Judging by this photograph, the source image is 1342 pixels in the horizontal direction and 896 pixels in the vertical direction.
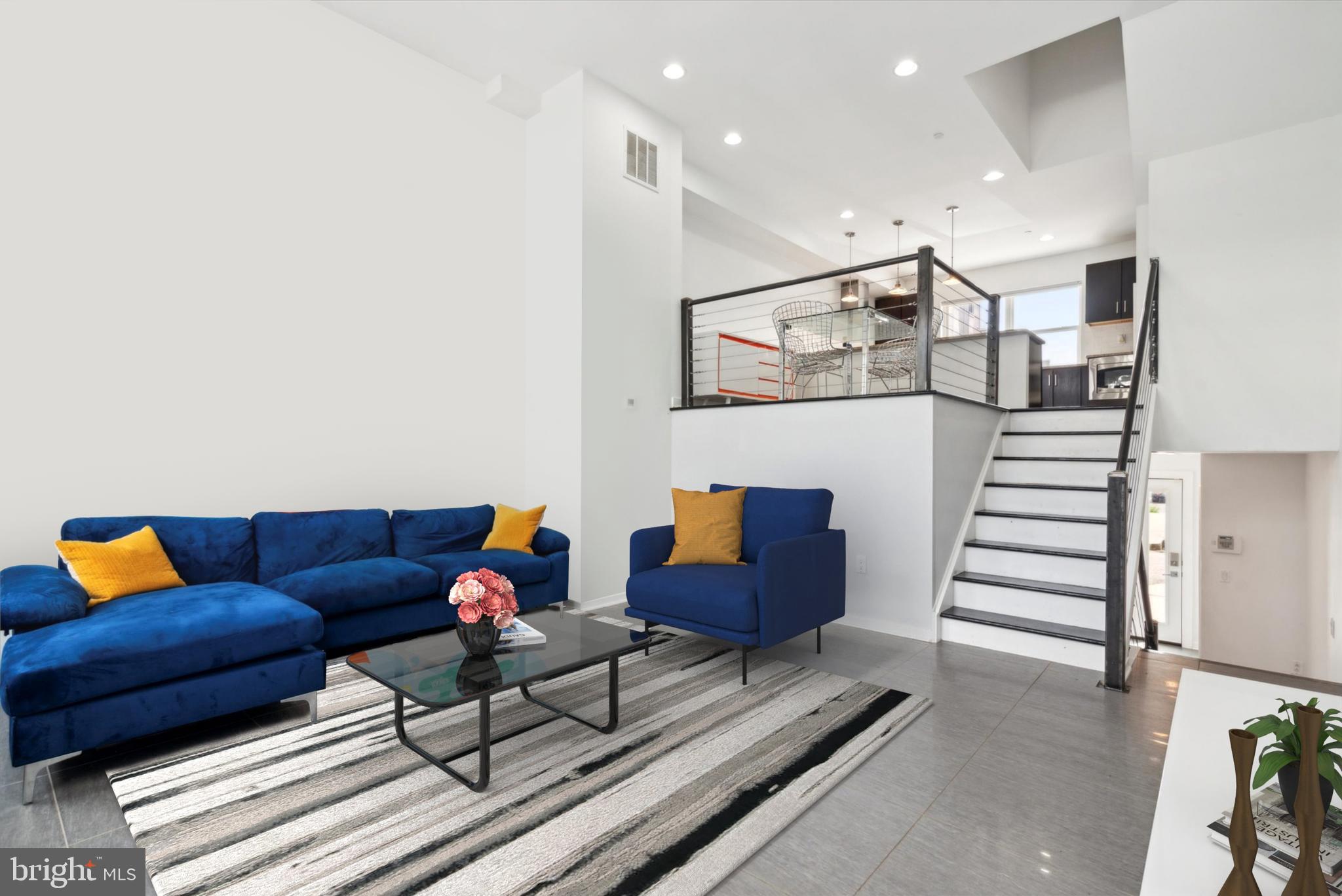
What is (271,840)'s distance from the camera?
1876 mm

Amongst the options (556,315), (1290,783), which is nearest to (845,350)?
(556,315)

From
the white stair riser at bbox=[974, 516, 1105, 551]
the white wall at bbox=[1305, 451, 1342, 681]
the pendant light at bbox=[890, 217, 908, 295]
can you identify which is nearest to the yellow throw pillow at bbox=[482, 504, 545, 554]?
the white stair riser at bbox=[974, 516, 1105, 551]

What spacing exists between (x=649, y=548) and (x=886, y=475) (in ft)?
5.41

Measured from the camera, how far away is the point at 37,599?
8.23 feet

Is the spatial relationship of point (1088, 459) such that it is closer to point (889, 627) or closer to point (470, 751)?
point (889, 627)

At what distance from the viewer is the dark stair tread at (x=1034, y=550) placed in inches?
154

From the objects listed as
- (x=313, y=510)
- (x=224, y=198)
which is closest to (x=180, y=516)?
(x=313, y=510)

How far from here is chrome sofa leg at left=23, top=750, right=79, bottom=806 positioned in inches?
82.4

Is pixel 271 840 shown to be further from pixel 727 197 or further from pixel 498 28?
pixel 727 197

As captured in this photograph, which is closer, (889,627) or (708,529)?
(708,529)

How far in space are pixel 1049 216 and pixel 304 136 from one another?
7.76m

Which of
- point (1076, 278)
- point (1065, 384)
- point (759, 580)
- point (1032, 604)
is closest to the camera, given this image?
Answer: point (759, 580)

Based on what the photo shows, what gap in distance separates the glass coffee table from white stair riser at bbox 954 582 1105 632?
8.17 ft

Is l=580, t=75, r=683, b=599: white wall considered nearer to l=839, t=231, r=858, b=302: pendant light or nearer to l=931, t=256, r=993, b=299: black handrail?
l=931, t=256, r=993, b=299: black handrail
